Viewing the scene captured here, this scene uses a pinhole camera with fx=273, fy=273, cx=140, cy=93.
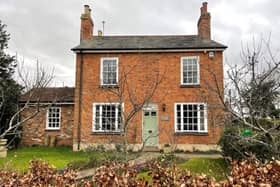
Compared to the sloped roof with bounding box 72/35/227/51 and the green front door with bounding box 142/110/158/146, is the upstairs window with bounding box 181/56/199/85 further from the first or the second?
Answer: the green front door with bounding box 142/110/158/146

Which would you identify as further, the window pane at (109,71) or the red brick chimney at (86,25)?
the red brick chimney at (86,25)

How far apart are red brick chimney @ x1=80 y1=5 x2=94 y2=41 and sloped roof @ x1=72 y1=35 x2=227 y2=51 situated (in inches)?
17.6

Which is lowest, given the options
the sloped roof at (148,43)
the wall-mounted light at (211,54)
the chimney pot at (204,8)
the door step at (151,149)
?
the door step at (151,149)

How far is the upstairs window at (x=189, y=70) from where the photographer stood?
56.6 ft

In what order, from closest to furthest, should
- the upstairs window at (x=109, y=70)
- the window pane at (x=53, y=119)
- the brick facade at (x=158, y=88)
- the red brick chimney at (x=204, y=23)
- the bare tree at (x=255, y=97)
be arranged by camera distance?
the bare tree at (x=255, y=97) → the brick facade at (x=158, y=88) → the upstairs window at (x=109, y=70) → the red brick chimney at (x=204, y=23) → the window pane at (x=53, y=119)

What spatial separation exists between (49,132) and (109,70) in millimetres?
6353

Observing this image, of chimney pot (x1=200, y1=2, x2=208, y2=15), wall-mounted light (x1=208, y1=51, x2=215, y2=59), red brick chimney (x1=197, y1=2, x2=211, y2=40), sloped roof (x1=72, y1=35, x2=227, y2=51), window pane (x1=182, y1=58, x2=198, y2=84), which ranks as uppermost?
chimney pot (x1=200, y1=2, x2=208, y2=15)

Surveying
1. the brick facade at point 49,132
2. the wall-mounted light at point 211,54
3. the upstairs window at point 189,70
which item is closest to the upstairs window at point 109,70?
the brick facade at point 49,132

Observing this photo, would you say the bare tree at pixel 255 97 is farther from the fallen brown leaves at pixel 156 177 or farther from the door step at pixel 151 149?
the door step at pixel 151 149

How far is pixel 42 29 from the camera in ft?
51.6

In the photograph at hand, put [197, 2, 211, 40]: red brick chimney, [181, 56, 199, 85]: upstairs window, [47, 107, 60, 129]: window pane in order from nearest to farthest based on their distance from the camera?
[181, 56, 199, 85]: upstairs window → [197, 2, 211, 40]: red brick chimney → [47, 107, 60, 129]: window pane

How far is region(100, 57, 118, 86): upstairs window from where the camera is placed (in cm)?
1758

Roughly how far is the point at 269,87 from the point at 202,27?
12.7m

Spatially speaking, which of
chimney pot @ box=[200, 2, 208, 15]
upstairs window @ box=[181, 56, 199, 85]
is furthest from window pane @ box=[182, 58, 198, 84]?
chimney pot @ box=[200, 2, 208, 15]
